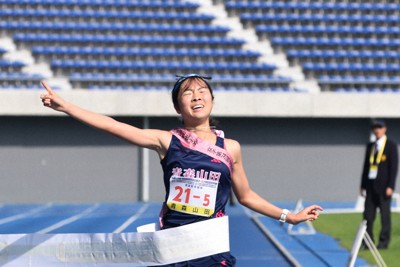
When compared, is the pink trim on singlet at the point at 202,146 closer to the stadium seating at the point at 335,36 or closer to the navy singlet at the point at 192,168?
the navy singlet at the point at 192,168

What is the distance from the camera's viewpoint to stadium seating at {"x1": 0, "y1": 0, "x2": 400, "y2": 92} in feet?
94.0

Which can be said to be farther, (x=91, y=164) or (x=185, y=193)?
(x=91, y=164)

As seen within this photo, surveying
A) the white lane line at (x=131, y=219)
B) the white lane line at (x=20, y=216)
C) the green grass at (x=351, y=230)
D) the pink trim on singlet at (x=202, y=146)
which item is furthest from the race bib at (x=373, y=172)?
the white lane line at (x=20, y=216)

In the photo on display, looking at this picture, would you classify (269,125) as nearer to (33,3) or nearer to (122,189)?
(122,189)

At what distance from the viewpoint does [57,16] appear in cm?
2984

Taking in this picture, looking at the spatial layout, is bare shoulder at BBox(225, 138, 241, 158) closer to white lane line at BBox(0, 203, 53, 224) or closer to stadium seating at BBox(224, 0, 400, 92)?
white lane line at BBox(0, 203, 53, 224)

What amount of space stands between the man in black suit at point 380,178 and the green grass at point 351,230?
1.43 feet

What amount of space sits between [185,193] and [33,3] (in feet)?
88.0

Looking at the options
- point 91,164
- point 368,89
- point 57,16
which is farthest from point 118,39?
point 368,89

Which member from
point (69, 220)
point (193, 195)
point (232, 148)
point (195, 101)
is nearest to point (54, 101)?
point (195, 101)

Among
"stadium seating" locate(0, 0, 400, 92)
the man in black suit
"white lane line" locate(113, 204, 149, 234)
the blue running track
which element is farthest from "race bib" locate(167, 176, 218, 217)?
"stadium seating" locate(0, 0, 400, 92)

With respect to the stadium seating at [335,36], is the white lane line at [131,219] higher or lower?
lower

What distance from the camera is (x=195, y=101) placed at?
3.93m

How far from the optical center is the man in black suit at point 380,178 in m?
12.0
